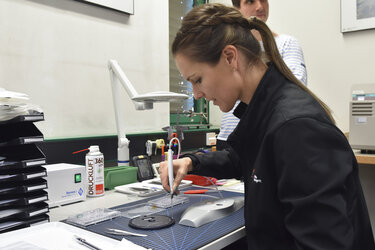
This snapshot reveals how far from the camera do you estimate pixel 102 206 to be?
119cm

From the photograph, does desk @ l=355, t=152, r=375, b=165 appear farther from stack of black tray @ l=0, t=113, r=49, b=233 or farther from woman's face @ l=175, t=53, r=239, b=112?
stack of black tray @ l=0, t=113, r=49, b=233

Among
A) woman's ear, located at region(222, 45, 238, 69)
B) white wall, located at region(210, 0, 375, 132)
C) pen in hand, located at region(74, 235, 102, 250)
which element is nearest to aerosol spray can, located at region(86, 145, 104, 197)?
pen in hand, located at region(74, 235, 102, 250)

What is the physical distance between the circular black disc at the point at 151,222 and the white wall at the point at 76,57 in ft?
2.66

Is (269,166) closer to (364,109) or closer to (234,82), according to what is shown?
(234,82)

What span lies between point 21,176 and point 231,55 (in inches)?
27.4

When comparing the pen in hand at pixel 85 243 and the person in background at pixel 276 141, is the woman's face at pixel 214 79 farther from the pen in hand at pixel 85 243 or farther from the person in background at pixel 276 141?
the pen in hand at pixel 85 243

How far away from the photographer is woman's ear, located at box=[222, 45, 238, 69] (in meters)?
0.80

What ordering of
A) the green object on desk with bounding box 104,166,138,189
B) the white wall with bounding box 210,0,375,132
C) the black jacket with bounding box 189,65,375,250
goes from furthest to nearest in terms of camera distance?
1. the white wall with bounding box 210,0,375,132
2. the green object on desk with bounding box 104,166,138,189
3. the black jacket with bounding box 189,65,375,250

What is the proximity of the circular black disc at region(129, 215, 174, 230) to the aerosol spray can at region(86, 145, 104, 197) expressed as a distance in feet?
1.32

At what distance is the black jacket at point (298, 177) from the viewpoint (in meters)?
0.58

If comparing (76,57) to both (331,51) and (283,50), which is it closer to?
(283,50)

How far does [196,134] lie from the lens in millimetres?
2223

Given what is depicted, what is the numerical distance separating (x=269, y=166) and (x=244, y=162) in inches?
7.0

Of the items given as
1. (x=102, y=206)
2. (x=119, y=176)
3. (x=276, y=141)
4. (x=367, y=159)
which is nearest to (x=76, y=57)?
(x=119, y=176)
